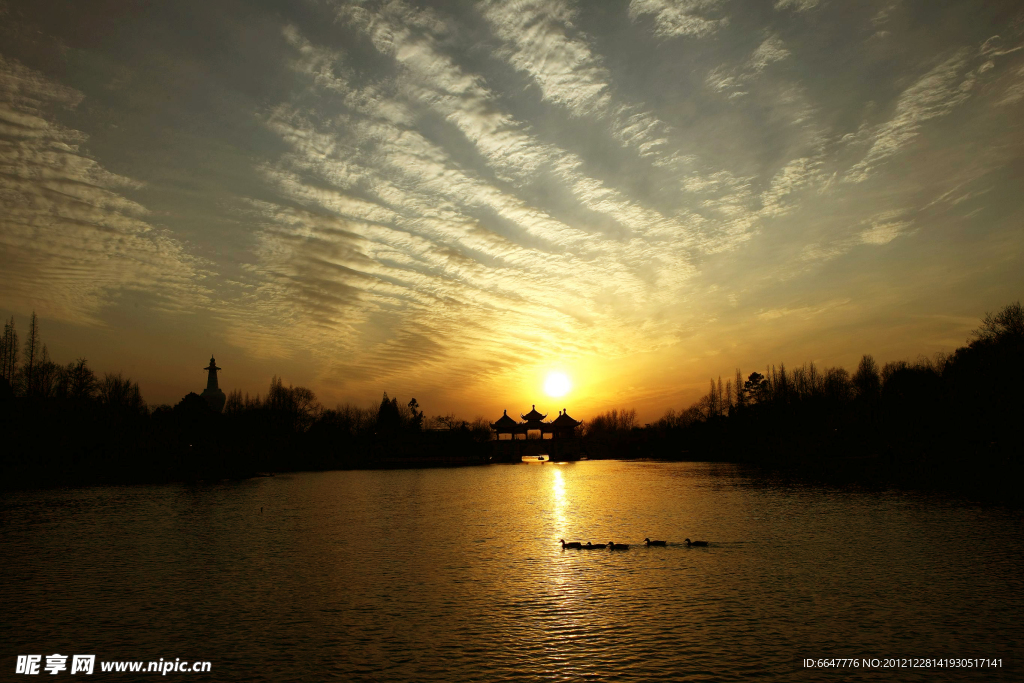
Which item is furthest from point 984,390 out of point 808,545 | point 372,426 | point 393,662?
point 372,426

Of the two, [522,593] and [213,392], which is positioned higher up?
[213,392]

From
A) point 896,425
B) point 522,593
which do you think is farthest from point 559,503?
point 896,425

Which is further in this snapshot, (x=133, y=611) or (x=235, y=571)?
(x=235, y=571)

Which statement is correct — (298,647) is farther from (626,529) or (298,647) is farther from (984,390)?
(984,390)

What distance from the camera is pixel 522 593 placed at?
21.6m

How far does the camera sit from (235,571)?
25531 millimetres

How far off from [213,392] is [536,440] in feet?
237

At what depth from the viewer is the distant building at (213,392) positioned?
442 feet

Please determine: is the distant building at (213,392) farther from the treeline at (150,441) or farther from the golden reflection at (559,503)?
the golden reflection at (559,503)

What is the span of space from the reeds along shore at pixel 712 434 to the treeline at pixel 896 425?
20cm

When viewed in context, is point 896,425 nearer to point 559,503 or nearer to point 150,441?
point 559,503

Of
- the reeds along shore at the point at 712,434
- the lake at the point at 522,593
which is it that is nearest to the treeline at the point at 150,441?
the reeds along shore at the point at 712,434

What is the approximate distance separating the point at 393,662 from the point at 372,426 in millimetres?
137884

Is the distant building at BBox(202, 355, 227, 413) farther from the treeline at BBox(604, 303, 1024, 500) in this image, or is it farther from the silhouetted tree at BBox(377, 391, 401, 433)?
the treeline at BBox(604, 303, 1024, 500)
